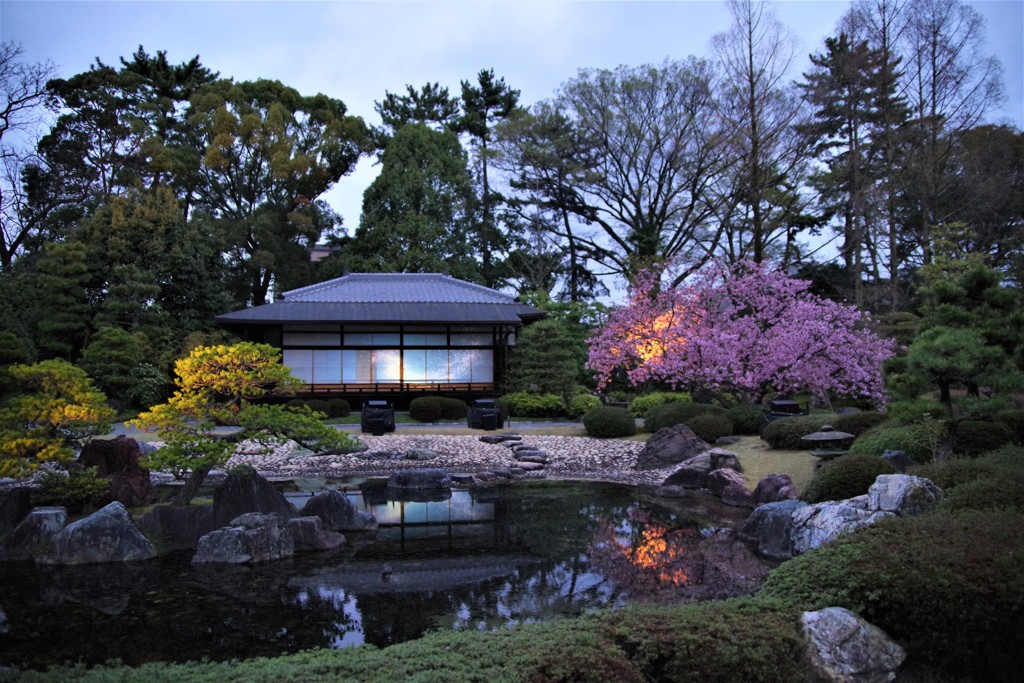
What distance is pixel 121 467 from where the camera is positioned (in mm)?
9508

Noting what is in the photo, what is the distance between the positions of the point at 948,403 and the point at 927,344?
1.16 m

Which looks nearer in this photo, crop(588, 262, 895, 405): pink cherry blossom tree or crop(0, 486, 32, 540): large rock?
crop(0, 486, 32, 540): large rock

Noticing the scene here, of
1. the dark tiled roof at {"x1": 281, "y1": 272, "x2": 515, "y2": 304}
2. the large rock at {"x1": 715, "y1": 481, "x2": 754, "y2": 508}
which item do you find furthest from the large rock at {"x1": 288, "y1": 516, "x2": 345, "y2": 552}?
the dark tiled roof at {"x1": 281, "y1": 272, "x2": 515, "y2": 304}

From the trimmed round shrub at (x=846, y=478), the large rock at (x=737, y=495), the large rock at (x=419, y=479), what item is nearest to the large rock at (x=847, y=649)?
the trimmed round shrub at (x=846, y=478)

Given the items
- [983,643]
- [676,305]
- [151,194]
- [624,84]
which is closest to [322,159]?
[151,194]

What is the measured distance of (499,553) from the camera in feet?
25.5

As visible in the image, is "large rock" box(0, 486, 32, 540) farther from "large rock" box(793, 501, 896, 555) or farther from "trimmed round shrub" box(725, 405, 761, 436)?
"trimmed round shrub" box(725, 405, 761, 436)

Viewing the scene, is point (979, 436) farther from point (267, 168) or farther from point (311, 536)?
point (267, 168)

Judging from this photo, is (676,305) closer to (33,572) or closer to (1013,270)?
(1013,270)

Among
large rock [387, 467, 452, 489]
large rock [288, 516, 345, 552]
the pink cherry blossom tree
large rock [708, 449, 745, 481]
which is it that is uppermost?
the pink cherry blossom tree

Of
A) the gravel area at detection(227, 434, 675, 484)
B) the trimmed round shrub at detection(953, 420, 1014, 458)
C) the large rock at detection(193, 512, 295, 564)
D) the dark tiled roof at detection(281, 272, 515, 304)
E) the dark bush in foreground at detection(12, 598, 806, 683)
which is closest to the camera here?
the dark bush in foreground at detection(12, 598, 806, 683)

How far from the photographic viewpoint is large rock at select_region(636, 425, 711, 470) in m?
13.2

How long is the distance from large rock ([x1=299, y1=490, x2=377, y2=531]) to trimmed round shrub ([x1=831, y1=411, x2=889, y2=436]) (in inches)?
314

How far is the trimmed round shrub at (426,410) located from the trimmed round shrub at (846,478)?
12195 millimetres
